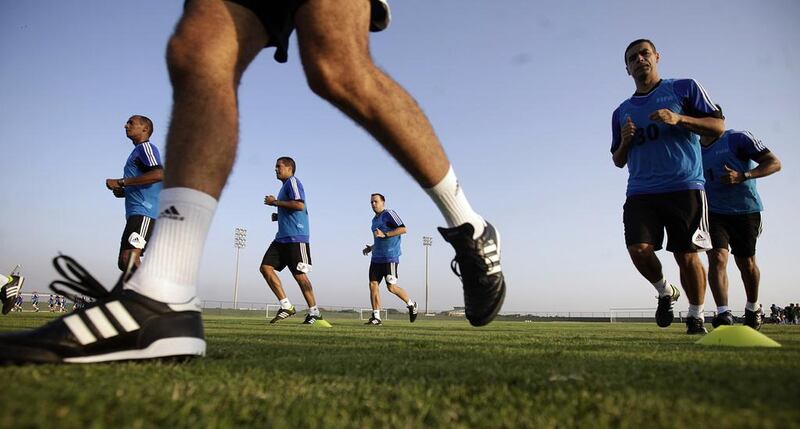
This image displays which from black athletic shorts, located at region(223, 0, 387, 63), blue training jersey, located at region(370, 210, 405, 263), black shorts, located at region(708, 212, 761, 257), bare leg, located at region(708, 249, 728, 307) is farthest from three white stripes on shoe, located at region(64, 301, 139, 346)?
blue training jersey, located at region(370, 210, 405, 263)

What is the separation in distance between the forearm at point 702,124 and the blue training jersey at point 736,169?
2470 mm

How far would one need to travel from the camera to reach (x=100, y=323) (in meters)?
1.50

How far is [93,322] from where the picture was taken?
1490mm

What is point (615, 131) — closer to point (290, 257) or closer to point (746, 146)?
point (746, 146)

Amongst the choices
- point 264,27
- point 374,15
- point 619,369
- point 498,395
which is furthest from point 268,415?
point 374,15

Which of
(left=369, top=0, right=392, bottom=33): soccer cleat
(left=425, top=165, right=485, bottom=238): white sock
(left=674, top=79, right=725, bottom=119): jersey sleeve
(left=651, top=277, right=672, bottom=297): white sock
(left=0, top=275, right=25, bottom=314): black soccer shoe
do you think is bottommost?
(left=0, top=275, right=25, bottom=314): black soccer shoe

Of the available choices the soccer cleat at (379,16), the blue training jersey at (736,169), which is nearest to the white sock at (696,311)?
the blue training jersey at (736,169)

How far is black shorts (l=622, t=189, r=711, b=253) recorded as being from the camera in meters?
4.74

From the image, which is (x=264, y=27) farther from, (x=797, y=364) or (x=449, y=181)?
(x=797, y=364)

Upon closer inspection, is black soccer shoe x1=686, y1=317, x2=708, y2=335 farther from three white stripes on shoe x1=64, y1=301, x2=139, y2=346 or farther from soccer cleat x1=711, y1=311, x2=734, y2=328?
three white stripes on shoe x1=64, y1=301, x2=139, y2=346

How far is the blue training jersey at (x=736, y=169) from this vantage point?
6.71 meters

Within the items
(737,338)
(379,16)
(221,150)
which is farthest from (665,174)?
(221,150)

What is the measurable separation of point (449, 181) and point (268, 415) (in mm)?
1277

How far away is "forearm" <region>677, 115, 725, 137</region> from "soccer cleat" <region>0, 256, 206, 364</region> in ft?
15.1
